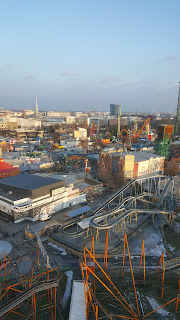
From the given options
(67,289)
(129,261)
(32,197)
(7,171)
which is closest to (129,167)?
(32,197)

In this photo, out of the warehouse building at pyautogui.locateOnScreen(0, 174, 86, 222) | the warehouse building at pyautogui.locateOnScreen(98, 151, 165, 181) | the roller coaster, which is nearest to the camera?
the roller coaster

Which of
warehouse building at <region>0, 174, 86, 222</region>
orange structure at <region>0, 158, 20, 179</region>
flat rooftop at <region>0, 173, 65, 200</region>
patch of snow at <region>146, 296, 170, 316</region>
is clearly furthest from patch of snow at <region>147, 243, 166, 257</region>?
orange structure at <region>0, 158, 20, 179</region>

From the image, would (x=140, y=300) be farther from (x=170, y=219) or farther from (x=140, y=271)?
(x=170, y=219)

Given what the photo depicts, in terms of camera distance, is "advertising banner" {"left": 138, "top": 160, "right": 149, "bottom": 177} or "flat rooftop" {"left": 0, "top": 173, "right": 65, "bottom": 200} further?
"advertising banner" {"left": 138, "top": 160, "right": 149, "bottom": 177}

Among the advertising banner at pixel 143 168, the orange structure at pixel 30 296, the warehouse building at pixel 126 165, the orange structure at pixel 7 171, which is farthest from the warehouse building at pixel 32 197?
the advertising banner at pixel 143 168

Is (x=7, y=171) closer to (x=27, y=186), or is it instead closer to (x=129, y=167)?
(x=27, y=186)

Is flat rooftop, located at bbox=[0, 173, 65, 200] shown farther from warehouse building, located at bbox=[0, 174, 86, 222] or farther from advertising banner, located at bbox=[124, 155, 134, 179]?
advertising banner, located at bbox=[124, 155, 134, 179]

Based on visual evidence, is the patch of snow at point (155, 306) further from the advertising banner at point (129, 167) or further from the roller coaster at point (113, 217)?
the advertising banner at point (129, 167)

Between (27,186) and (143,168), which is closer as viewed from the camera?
(27,186)

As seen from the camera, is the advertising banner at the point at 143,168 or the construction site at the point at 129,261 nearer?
the construction site at the point at 129,261
